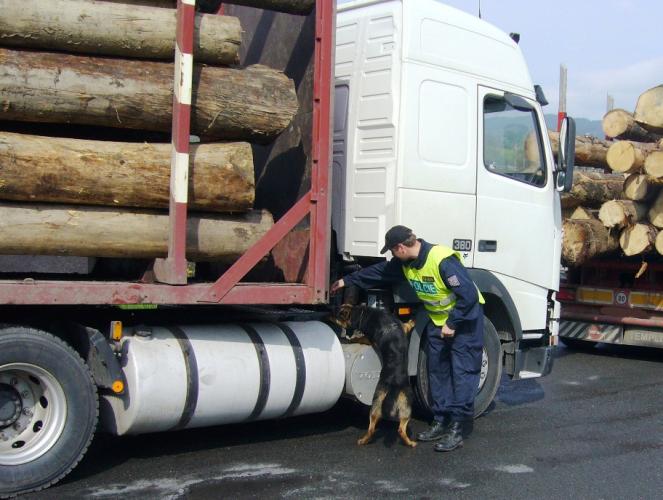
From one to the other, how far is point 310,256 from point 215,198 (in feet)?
2.53

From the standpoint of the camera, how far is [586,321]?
1069 cm

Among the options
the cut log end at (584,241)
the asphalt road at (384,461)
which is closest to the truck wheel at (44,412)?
the asphalt road at (384,461)

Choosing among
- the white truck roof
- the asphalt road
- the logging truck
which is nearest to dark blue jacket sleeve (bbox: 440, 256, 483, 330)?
the logging truck

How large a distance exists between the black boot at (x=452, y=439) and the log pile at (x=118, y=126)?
1.99 metres

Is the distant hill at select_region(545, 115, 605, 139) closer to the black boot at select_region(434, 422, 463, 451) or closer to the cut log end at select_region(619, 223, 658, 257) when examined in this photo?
the cut log end at select_region(619, 223, 658, 257)

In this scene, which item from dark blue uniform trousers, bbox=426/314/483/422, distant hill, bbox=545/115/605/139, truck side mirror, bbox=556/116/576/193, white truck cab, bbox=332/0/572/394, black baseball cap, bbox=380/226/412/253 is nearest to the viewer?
black baseball cap, bbox=380/226/412/253

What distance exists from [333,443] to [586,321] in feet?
17.4

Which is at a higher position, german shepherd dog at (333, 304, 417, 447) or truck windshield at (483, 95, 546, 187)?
truck windshield at (483, 95, 546, 187)

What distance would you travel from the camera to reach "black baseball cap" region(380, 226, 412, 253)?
6.10 metres

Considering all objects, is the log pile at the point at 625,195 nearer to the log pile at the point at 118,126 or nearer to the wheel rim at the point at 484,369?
the wheel rim at the point at 484,369

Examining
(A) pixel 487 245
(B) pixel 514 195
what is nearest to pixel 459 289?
(A) pixel 487 245

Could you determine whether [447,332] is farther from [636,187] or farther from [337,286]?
[636,187]

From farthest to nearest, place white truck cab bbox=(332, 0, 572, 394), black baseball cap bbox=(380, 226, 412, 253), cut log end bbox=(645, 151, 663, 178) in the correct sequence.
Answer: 1. cut log end bbox=(645, 151, 663, 178)
2. white truck cab bbox=(332, 0, 572, 394)
3. black baseball cap bbox=(380, 226, 412, 253)

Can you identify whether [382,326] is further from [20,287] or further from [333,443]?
[20,287]
